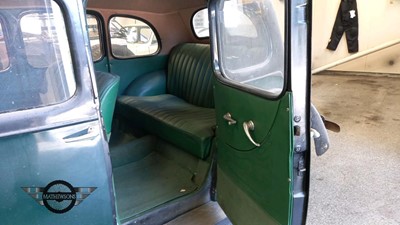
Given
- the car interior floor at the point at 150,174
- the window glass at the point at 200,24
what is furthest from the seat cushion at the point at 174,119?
the window glass at the point at 200,24

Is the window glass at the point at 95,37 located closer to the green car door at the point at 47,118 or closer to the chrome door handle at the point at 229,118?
the chrome door handle at the point at 229,118

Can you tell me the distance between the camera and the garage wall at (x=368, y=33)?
6.27m

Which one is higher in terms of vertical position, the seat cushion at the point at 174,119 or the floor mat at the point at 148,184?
the seat cushion at the point at 174,119

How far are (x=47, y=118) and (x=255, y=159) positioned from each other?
90cm

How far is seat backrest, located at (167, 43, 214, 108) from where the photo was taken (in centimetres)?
291

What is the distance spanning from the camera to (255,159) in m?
1.50

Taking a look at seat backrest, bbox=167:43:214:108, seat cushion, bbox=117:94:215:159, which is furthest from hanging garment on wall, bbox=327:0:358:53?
seat cushion, bbox=117:94:215:159

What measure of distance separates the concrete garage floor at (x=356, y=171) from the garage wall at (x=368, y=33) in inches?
68.7

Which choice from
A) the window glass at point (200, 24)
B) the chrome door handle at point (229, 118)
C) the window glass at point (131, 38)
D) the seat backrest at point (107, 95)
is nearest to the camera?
the chrome door handle at point (229, 118)

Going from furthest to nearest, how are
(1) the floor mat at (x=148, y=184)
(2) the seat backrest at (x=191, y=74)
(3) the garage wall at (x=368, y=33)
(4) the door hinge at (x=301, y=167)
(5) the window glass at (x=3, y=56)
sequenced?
1. (3) the garage wall at (x=368, y=33)
2. (2) the seat backrest at (x=191, y=74)
3. (1) the floor mat at (x=148, y=184)
4. (4) the door hinge at (x=301, y=167)
5. (5) the window glass at (x=3, y=56)

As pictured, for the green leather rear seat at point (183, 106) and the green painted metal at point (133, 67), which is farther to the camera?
the green painted metal at point (133, 67)

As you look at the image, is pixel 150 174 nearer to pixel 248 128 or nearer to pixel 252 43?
pixel 248 128
